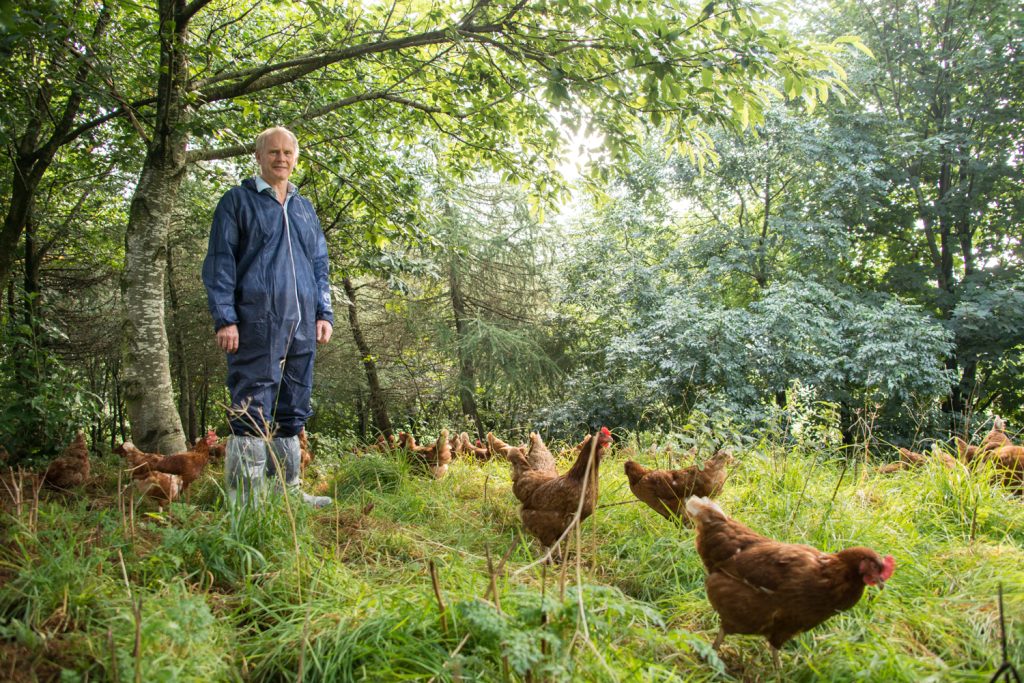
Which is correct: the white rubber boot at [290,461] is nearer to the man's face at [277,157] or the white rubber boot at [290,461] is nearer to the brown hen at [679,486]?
the man's face at [277,157]

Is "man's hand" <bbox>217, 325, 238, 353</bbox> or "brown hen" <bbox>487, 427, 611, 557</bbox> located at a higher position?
"man's hand" <bbox>217, 325, 238, 353</bbox>

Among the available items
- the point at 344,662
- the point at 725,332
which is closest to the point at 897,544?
the point at 344,662

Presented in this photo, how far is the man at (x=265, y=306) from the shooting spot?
3229 millimetres

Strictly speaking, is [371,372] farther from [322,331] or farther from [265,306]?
[265,306]

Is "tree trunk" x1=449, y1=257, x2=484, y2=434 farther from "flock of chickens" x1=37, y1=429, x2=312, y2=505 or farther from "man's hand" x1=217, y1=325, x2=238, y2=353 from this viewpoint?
"man's hand" x1=217, y1=325, x2=238, y2=353

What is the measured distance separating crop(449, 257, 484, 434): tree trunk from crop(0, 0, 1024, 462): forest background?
60 millimetres

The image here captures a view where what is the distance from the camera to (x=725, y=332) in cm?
1056

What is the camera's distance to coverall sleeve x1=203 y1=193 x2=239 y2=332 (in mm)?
3182

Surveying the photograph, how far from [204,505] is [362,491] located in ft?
3.36

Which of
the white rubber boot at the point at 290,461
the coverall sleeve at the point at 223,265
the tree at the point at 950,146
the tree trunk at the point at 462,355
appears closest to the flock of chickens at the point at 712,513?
the white rubber boot at the point at 290,461

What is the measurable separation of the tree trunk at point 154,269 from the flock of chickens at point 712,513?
300 millimetres

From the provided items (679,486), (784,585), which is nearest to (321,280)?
(679,486)

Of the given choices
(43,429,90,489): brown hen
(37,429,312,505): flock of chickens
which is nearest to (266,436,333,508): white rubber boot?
(37,429,312,505): flock of chickens

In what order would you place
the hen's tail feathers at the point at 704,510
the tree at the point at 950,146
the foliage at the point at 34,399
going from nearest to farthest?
the hen's tail feathers at the point at 704,510, the foliage at the point at 34,399, the tree at the point at 950,146
